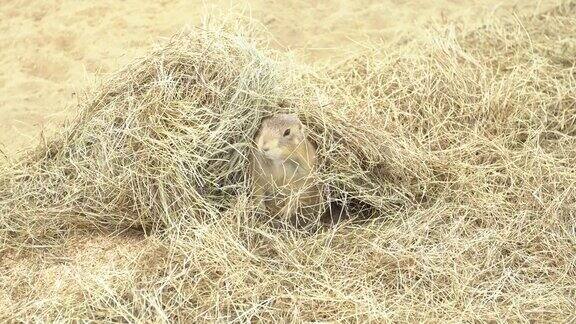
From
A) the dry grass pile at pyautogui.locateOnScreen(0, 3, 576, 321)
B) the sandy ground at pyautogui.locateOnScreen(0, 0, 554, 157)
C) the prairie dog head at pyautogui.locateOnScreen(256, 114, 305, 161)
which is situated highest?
the prairie dog head at pyautogui.locateOnScreen(256, 114, 305, 161)

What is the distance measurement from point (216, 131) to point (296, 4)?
2633 mm

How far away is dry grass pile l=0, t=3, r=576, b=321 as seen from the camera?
3426 mm

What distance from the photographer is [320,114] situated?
4.06 m

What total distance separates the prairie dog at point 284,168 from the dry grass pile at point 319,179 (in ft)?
0.36

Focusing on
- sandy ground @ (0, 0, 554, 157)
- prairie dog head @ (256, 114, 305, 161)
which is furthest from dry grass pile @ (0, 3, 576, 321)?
sandy ground @ (0, 0, 554, 157)

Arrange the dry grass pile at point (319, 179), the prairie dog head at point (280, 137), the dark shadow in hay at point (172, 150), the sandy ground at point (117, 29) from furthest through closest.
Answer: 1. the sandy ground at point (117, 29)
2. the dark shadow in hay at point (172, 150)
3. the prairie dog head at point (280, 137)
4. the dry grass pile at point (319, 179)

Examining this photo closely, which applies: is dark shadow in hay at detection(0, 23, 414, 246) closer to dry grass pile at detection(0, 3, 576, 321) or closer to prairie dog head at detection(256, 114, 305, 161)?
dry grass pile at detection(0, 3, 576, 321)

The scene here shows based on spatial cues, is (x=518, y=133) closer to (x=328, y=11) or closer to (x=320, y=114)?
(x=320, y=114)

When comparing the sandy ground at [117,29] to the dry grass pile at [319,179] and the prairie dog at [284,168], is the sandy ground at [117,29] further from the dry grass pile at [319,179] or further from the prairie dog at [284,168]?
the prairie dog at [284,168]

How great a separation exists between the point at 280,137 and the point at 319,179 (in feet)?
1.03

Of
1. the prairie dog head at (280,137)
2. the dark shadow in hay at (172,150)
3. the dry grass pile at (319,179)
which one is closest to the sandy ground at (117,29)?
the dark shadow in hay at (172,150)

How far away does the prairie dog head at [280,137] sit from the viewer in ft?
12.0

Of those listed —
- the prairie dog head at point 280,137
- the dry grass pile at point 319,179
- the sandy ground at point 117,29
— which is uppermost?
the prairie dog head at point 280,137

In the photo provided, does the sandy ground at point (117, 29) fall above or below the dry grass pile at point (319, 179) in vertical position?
below
